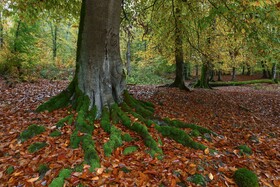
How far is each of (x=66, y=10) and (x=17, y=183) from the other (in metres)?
7.47

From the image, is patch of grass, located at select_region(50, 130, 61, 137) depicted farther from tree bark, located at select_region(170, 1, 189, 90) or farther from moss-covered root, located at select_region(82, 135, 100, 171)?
tree bark, located at select_region(170, 1, 189, 90)

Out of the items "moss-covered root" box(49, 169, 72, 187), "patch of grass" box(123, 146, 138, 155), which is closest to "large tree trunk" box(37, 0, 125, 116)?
"patch of grass" box(123, 146, 138, 155)

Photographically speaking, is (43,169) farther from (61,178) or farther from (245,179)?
(245,179)

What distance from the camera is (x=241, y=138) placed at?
5.34m

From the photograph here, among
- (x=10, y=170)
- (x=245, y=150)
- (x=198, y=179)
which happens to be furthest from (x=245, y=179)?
(x=10, y=170)

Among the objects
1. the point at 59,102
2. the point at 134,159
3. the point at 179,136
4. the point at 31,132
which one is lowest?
the point at 134,159

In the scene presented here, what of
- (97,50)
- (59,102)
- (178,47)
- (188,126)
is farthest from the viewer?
(178,47)

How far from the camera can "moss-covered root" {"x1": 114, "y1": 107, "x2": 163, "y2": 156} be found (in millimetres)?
3849

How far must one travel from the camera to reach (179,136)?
4.48 meters

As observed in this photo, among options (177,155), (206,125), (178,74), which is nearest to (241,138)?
(206,125)

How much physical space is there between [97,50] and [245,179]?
4.09 meters

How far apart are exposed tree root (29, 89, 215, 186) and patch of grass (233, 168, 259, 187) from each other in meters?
0.94

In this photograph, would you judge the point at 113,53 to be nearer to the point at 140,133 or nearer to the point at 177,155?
the point at 140,133

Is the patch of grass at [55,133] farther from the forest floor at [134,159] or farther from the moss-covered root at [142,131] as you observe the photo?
the moss-covered root at [142,131]
